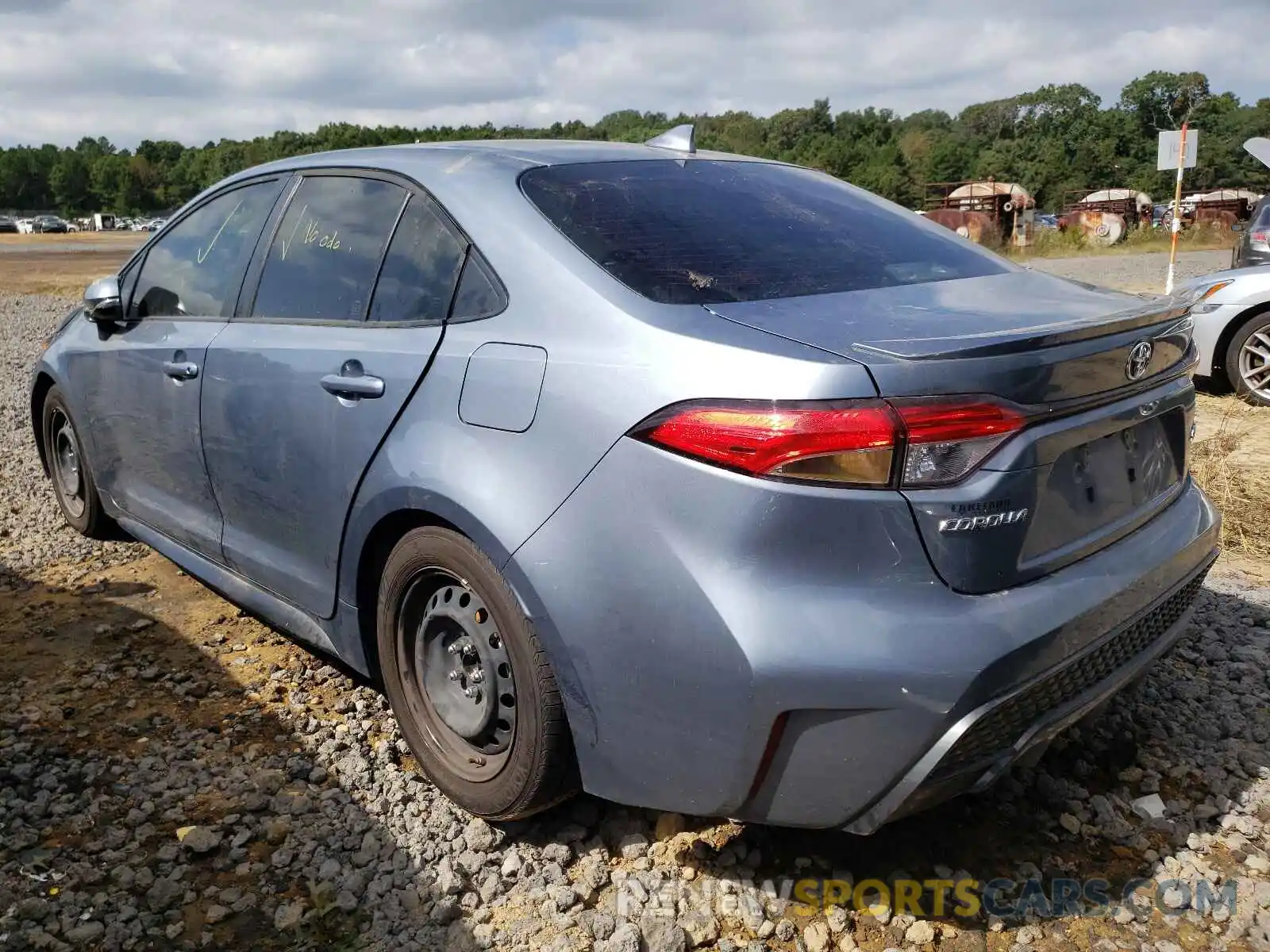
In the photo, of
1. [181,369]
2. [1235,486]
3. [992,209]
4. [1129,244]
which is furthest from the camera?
[992,209]

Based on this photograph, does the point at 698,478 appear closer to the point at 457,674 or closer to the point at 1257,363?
the point at 457,674

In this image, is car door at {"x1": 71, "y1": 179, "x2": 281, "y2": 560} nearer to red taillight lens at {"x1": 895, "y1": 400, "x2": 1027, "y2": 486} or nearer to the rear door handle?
the rear door handle

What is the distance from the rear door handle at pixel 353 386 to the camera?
2.64 m

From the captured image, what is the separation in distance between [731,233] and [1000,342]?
87 cm

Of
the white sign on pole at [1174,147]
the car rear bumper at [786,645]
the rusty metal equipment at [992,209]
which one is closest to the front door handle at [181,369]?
the car rear bumper at [786,645]

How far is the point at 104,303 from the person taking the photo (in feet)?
13.3

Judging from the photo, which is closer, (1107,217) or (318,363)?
(318,363)

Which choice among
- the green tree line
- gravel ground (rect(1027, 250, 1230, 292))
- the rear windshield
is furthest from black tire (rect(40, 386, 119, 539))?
the green tree line

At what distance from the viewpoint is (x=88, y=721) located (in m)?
3.21

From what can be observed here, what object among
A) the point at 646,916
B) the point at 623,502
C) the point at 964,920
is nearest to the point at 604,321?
the point at 623,502

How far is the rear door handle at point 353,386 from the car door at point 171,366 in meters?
0.86

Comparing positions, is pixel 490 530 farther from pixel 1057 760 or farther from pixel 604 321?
pixel 1057 760

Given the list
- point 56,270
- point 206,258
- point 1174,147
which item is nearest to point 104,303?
point 206,258

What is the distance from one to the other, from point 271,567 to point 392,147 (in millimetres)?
1329
